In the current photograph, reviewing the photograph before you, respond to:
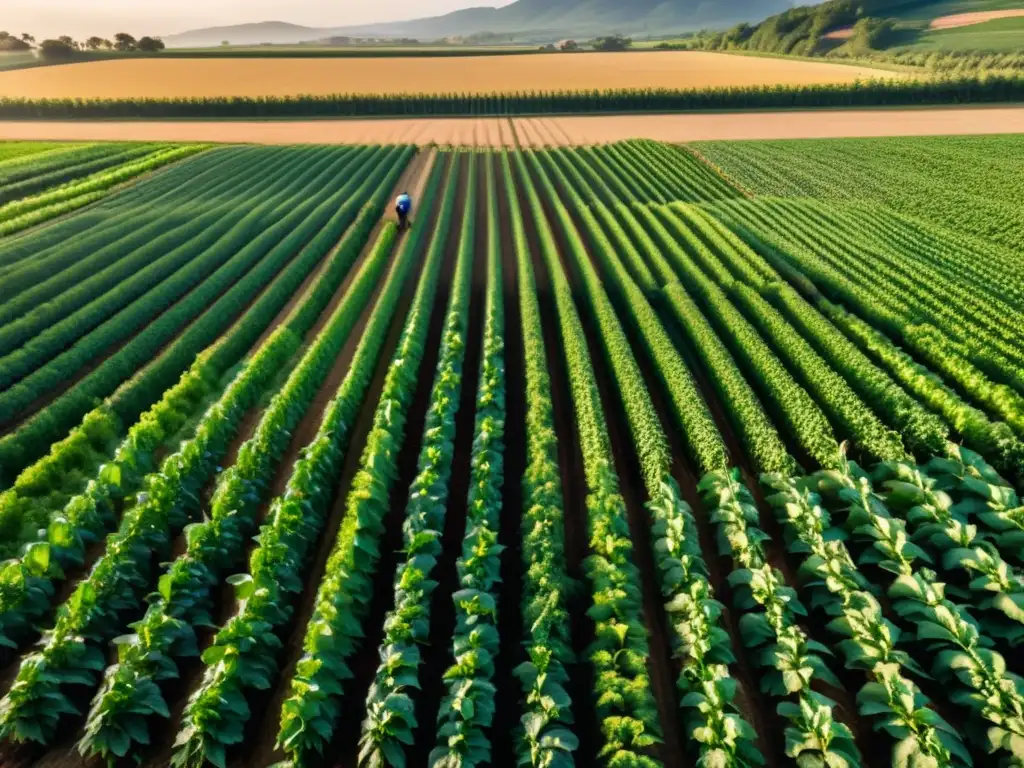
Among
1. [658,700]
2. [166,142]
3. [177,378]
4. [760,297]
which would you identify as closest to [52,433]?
[177,378]

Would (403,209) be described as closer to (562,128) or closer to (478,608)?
(478,608)

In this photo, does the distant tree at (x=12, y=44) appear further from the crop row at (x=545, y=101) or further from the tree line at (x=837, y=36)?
the tree line at (x=837, y=36)

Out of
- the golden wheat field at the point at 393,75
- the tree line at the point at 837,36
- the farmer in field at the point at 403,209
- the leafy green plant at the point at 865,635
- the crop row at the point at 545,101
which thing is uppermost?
the tree line at the point at 837,36

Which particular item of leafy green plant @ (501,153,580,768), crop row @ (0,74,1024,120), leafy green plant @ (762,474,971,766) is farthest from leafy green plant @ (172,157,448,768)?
crop row @ (0,74,1024,120)

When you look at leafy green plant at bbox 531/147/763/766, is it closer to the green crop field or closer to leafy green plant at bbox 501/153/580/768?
the green crop field

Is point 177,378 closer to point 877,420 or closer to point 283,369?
point 283,369

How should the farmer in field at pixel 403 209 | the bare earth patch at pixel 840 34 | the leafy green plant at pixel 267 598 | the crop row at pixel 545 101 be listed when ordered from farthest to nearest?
the bare earth patch at pixel 840 34
the crop row at pixel 545 101
the farmer in field at pixel 403 209
the leafy green plant at pixel 267 598

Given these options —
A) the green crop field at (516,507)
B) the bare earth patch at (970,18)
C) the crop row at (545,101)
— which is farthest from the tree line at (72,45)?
the bare earth patch at (970,18)
